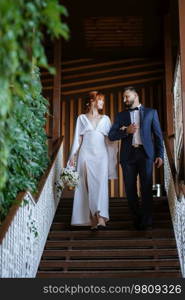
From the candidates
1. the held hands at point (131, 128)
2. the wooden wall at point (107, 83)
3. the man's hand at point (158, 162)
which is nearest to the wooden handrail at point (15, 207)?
the held hands at point (131, 128)

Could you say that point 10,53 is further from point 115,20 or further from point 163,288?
point 115,20

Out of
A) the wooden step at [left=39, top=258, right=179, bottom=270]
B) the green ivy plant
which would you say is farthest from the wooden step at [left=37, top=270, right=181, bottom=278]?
the green ivy plant

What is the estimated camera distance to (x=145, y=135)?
7.26m

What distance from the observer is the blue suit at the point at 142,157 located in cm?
701

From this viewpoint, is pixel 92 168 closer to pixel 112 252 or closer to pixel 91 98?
pixel 91 98

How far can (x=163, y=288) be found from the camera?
476 centimetres

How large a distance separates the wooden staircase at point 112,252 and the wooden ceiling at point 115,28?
3418mm

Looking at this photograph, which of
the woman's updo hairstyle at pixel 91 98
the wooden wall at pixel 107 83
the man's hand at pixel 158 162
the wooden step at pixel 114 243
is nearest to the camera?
the wooden step at pixel 114 243

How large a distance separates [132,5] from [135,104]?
2.32 metres

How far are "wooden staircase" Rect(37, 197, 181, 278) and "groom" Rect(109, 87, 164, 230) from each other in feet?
0.85

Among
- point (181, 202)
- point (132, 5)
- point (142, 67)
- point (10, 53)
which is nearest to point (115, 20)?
point (132, 5)

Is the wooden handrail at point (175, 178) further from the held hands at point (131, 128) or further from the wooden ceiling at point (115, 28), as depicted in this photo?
the wooden ceiling at point (115, 28)

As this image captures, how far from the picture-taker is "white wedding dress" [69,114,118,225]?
7281mm

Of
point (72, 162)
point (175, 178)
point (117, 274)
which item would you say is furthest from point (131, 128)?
point (117, 274)
